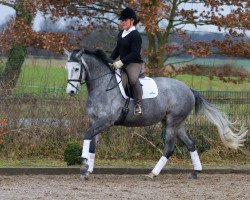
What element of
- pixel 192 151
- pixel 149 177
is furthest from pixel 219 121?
pixel 149 177

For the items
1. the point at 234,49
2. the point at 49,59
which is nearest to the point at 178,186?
the point at 234,49

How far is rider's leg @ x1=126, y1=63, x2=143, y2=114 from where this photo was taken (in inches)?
490

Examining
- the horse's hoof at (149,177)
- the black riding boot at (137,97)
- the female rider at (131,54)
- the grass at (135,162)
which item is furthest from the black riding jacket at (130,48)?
the grass at (135,162)

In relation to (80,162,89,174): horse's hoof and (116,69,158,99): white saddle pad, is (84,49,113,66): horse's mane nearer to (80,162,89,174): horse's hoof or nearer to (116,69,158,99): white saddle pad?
(116,69,158,99): white saddle pad

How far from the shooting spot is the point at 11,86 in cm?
1573

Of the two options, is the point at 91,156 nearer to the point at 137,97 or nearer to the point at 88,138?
the point at 88,138

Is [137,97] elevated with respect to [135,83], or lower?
lower

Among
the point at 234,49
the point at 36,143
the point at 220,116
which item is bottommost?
the point at 36,143

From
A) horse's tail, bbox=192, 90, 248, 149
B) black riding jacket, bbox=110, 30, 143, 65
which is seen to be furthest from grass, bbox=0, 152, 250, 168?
black riding jacket, bbox=110, 30, 143, 65

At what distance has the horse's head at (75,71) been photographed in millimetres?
12109

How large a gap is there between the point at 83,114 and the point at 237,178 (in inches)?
140

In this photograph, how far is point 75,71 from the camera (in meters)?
12.2

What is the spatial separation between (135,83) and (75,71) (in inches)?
38.8

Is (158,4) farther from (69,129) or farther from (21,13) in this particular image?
(21,13)
